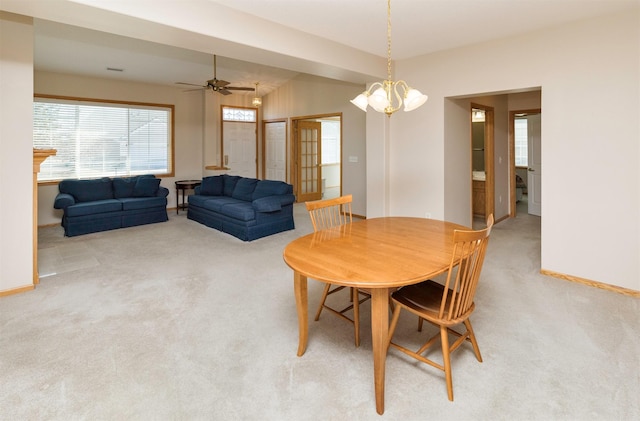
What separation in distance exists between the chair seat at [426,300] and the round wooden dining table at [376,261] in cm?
26

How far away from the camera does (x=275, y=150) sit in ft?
28.5

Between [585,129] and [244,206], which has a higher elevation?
[585,129]

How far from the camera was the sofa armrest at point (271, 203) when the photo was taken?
5152 millimetres

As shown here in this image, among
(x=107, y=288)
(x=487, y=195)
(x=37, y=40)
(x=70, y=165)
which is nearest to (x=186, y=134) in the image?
(x=70, y=165)

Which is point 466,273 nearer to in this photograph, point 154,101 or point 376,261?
point 376,261

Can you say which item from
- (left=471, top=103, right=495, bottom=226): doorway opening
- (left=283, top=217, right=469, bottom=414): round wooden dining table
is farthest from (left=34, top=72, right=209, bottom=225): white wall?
(left=283, top=217, right=469, bottom=414): round wooden dining table

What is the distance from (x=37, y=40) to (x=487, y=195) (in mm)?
6857

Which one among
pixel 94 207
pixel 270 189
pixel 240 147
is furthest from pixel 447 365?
pixel 240 147

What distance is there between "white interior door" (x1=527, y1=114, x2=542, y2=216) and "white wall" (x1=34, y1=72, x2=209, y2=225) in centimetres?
674

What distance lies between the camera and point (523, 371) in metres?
2.05

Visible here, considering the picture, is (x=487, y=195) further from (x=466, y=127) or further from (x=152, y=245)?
(x=152, y=245)

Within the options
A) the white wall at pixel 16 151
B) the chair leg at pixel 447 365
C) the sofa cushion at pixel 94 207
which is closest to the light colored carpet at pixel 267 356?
the chair leg at pixel 447 365

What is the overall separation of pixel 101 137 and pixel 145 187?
1.34m

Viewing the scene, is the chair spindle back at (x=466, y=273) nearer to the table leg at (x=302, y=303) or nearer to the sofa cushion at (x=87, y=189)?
the table leg at (x=302, y=303)
